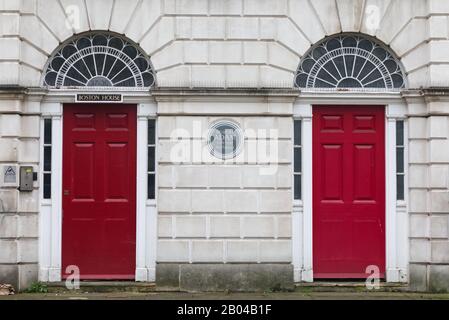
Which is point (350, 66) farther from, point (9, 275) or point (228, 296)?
point (9, 275)

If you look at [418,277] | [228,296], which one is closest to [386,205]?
[418,277]

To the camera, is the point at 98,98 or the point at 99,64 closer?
the point at 98,98

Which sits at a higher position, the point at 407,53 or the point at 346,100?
the point at 407,53

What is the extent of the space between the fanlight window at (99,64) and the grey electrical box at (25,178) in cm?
138

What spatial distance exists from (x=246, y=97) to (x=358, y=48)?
1.96 meters

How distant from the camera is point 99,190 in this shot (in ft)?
38.9

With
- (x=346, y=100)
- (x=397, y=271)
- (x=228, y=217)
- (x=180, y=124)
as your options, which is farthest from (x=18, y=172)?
(x=397, y=271)

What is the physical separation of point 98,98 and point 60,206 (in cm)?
178

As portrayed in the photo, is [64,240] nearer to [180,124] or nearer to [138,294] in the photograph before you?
[138,294]

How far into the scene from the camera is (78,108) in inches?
469

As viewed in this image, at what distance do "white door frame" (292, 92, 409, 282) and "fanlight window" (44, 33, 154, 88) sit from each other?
2.55 m

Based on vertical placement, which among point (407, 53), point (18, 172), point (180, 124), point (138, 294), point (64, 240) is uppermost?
point (407, 53)

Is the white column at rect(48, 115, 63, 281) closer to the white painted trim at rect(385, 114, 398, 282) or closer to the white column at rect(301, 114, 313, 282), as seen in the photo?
the white column at rect(301, 114, 313, 282)

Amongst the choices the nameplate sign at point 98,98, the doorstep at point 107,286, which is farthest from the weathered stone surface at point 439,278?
the nameplate sign at point 98,98
